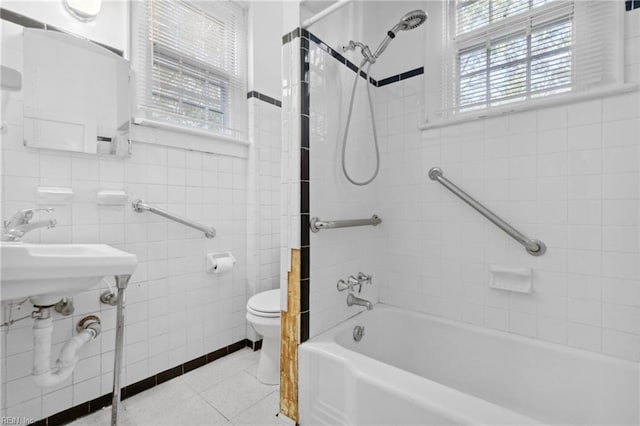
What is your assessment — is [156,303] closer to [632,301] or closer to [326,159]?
[326,159]

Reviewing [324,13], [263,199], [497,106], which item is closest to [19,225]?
[263,199]

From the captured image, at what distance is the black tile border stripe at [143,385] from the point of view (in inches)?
54.8

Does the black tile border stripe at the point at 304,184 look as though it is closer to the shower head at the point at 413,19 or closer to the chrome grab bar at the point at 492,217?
the shower head at the point at 413,19

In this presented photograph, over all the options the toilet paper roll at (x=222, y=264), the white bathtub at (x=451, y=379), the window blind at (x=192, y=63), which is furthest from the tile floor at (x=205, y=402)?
the window blind at (x=192, y=63)

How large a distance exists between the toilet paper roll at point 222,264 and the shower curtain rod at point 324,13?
1396 mm

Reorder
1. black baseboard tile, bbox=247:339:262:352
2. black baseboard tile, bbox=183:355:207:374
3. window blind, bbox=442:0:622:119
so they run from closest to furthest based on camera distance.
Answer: window blind, bbox=442:0:622:119 < black baseboard tile, bbox=183:355:207:374 < black baseboard tile, bbox=247:339:262:352

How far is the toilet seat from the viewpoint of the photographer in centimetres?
167

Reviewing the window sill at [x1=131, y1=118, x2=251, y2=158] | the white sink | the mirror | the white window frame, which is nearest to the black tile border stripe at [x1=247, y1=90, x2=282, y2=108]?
the window sill at [x1=131, y1=118, x2=251, y2=158]

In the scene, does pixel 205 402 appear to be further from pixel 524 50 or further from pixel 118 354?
pixel 524 50

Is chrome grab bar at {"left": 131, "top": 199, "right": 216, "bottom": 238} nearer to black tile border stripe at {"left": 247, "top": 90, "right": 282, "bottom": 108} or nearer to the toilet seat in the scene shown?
the toilet seat

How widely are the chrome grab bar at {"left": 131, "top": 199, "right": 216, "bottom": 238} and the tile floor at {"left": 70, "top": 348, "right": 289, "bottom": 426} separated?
0.86 metres

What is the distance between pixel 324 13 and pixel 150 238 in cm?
146

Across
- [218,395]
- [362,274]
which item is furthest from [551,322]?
[218,395]

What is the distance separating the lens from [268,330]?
1686 mm
